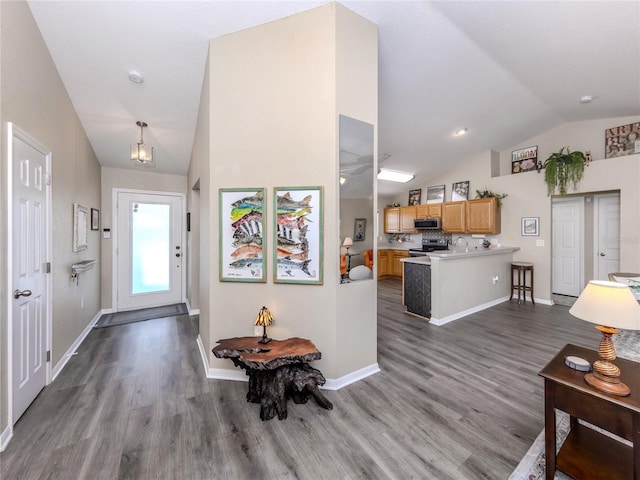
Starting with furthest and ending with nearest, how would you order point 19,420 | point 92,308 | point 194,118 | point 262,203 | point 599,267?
point 599,267, point 92,308, point 194,118, point 262,203, point 19,420

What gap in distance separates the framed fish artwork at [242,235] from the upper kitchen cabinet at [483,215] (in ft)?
16.3

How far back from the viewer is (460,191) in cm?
598

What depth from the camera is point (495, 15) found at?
2.35 m

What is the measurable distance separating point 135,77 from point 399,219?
6375 mm

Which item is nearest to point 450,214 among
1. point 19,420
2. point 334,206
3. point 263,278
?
point 334,206

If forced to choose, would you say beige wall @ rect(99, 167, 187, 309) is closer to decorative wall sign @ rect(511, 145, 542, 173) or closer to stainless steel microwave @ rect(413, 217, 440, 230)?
stainless steel microwave @ rect(413, 217, 440, 230)

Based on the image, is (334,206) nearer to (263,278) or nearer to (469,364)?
(263,278)

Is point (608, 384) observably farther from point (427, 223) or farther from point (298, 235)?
point (427, 223)

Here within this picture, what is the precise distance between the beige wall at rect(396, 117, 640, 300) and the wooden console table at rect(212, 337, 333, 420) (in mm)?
5139

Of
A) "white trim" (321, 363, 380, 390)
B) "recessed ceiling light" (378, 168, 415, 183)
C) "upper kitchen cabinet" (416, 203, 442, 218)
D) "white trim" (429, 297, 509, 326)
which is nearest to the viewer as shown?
"white trim" (321, 363, 380, 390)

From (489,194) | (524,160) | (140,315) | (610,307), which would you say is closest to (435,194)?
(489,194)

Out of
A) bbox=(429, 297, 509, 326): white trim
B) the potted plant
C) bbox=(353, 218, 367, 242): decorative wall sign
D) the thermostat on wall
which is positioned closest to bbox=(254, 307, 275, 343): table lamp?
bbox=(353, 218, 367, 242): decorative wall sign

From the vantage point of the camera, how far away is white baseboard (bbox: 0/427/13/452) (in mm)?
1597

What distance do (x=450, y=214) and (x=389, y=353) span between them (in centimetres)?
423
